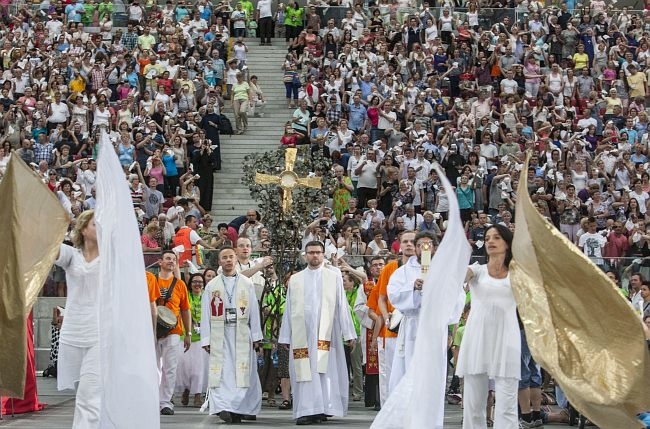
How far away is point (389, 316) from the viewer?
52.7ft

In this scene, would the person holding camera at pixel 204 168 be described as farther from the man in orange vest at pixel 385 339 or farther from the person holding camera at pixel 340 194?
the man in orange vest at pixel 385 339

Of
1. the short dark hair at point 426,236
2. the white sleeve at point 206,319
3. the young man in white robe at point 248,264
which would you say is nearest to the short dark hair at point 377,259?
the young man in white robe at point 248,264

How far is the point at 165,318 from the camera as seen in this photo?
16703mm

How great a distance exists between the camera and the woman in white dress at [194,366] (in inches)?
728

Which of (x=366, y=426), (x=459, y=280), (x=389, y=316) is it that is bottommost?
(x=366, y=426)

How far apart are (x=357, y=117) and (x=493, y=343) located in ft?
57.8

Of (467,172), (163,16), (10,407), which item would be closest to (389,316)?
(10,407)

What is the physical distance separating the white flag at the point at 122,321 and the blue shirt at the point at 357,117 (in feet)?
61.3

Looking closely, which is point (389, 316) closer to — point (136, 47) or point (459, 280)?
point (459, 280)

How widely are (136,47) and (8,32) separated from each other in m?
3.11

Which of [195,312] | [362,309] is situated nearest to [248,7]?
[362,309]

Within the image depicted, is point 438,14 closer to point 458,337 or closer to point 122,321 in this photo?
point 458,337

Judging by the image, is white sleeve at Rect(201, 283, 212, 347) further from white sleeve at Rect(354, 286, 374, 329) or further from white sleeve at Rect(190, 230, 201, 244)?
white sleeve at Rect(190, 230, 201, 244)

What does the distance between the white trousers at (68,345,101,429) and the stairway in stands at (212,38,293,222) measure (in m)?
16.7
